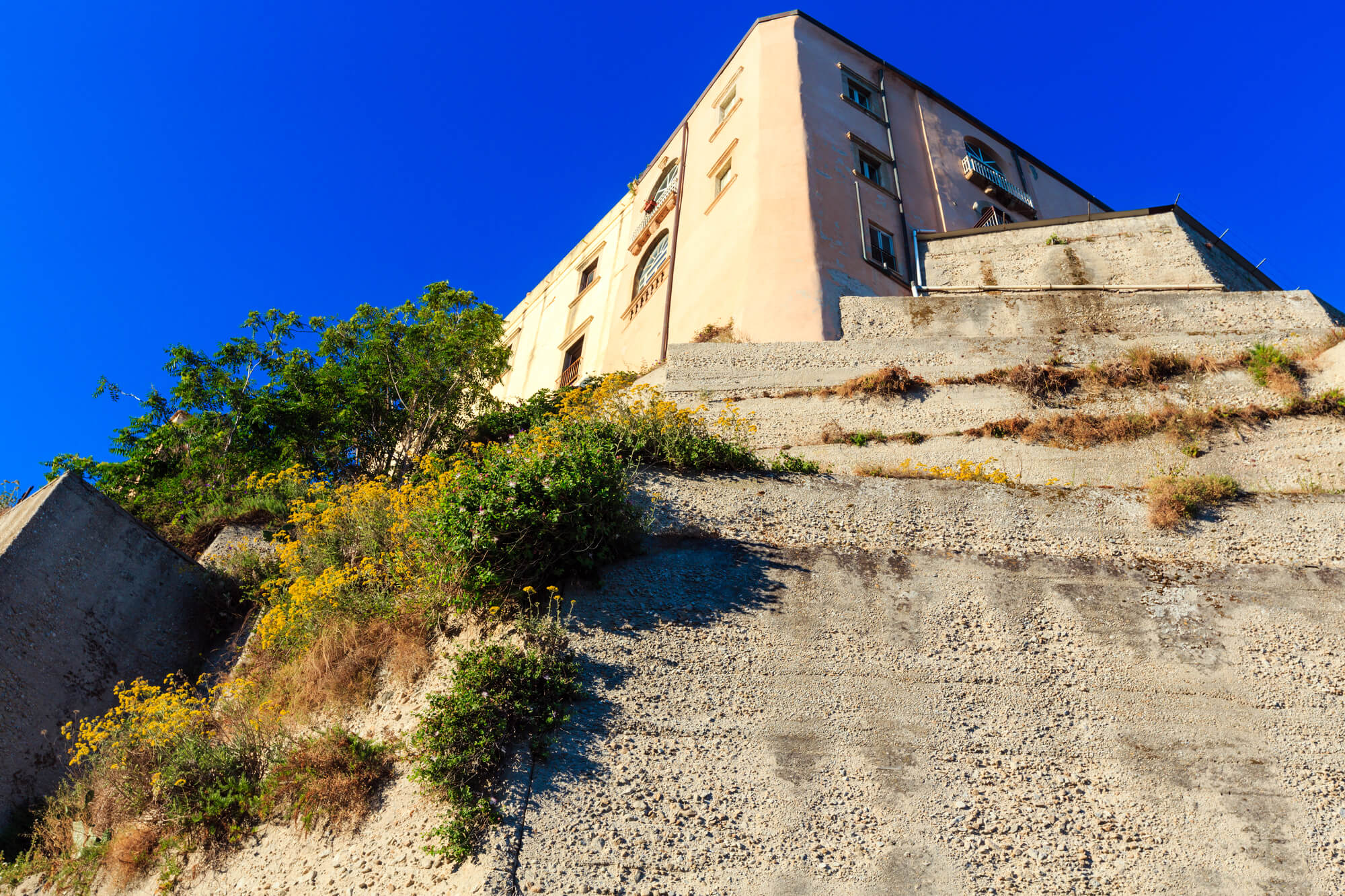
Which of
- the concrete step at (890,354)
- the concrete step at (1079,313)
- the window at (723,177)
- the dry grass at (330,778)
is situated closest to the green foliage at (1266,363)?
the concrete step at (890,354)

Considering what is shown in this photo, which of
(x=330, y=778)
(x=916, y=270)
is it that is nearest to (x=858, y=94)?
(x=916, y=270)

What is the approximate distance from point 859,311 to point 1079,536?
21.2ft

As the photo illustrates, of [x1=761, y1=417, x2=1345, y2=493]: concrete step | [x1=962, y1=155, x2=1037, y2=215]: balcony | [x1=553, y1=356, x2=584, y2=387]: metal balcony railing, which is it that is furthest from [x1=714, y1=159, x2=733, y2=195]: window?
[x1=761, y1=417, x2=1345, y2=493]: concrete step

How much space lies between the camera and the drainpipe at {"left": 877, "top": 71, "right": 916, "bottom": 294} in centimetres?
1738

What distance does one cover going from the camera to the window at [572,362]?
22.1 metres

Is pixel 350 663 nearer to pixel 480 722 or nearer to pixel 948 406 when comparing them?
pixel 480 722

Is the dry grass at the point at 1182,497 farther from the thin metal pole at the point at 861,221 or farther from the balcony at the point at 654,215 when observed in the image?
the balcony at the point at 654,215

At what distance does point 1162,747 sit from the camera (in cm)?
688

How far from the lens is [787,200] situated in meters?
16.8

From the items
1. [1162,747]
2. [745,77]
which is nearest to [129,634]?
[1162,747]

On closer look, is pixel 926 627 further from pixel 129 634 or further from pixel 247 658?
pixel 129 634

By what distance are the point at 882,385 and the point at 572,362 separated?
469 inches

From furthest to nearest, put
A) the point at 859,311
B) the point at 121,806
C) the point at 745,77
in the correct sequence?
the point at 745,77, the point at 859,311, the point at 121,806

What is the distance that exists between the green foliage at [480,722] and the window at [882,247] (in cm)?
1241
